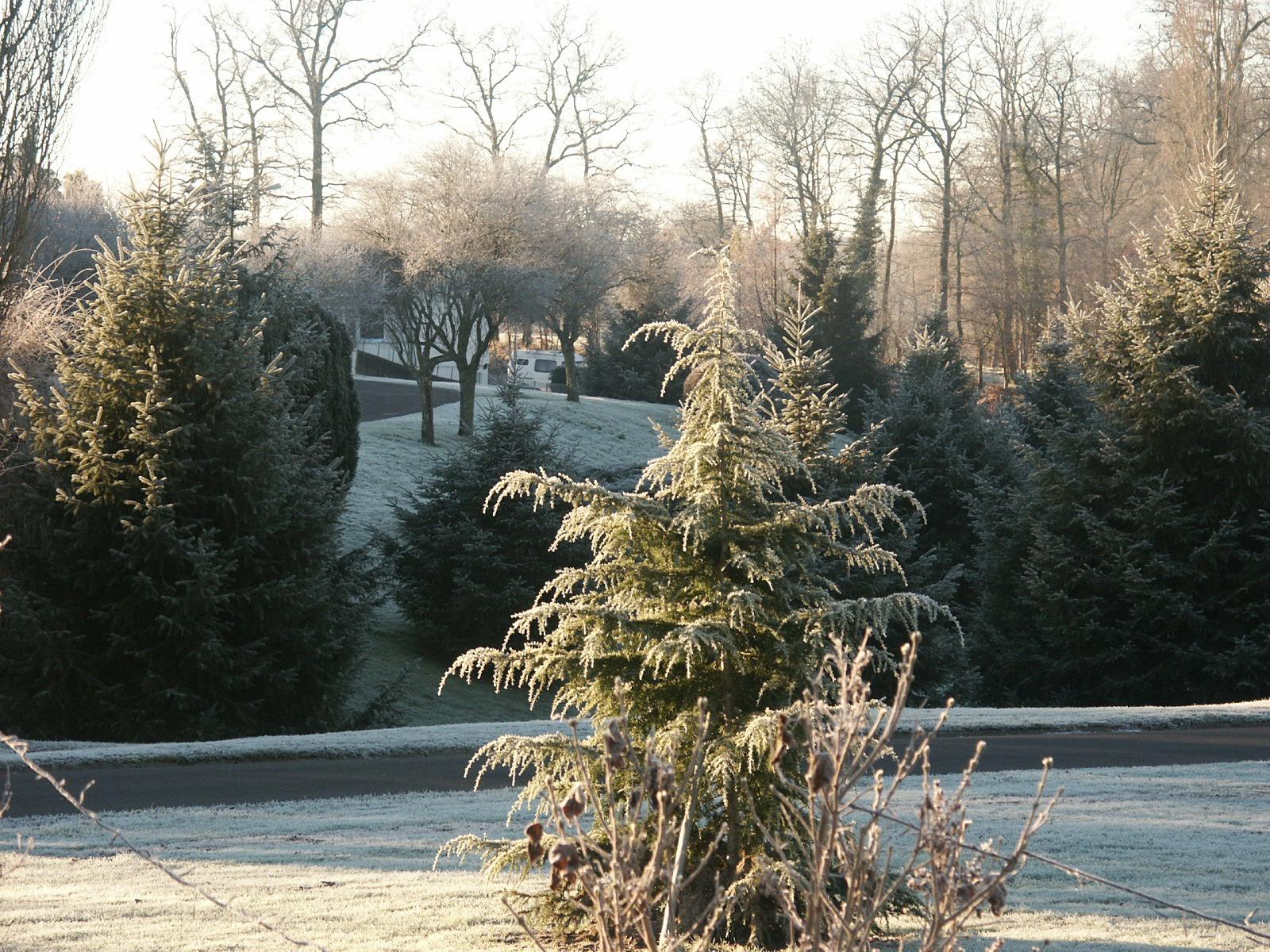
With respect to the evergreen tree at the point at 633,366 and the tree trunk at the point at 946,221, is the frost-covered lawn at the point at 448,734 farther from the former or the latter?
the tree trunk at the point at 946,221

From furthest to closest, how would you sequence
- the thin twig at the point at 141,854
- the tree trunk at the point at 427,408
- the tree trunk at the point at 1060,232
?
1. the tree trunk at the point at 1060,232
2. the tree trunk at the point at 427,408
3. the thin twig at the point at 141,854

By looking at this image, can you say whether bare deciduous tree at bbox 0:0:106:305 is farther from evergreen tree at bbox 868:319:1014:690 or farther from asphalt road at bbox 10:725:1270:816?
evergreen tree at bbox 868:319:1014:690

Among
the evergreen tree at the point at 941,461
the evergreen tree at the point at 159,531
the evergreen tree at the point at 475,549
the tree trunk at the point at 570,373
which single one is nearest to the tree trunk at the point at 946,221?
the tree trunk at the point at 570,373

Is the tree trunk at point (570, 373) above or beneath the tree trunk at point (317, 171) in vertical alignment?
beneath

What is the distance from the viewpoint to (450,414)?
125 feet

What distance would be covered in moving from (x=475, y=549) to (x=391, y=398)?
22.0 m

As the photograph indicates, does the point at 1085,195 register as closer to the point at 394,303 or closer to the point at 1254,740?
the point at 394,303

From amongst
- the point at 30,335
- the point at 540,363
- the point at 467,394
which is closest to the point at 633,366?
the point at 540,363

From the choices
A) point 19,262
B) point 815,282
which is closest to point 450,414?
point 815,282

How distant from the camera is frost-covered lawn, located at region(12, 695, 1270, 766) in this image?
37.6ft

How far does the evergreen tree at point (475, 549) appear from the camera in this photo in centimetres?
2042

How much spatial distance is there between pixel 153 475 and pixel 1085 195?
47.8m

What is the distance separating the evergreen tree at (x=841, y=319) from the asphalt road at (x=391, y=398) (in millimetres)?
12482

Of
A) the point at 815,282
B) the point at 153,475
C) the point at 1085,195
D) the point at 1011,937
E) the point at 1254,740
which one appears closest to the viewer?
the point at 1011,937
